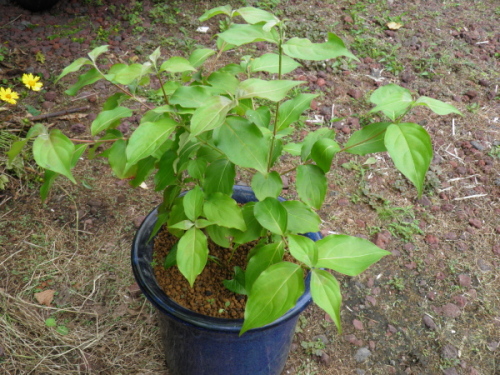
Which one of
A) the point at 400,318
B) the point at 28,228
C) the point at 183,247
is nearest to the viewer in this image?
the point at 183,247

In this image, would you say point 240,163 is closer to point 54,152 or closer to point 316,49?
point 316,49

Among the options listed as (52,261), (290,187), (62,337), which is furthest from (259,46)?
(62,337)

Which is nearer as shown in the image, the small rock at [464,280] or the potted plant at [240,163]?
the potted plant at [240,163]

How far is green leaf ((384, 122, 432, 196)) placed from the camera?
3.11 feet

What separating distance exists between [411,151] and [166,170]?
2.08 feet

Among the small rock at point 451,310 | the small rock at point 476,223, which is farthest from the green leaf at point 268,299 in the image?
the small rock at point 476,223

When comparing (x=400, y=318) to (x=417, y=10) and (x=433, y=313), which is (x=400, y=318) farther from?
(x=417, y=10)

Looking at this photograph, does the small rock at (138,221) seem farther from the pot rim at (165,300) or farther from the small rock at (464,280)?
the small rock at (464,280)

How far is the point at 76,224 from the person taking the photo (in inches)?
93.1

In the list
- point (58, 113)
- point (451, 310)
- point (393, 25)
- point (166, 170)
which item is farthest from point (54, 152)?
point (393, 25)

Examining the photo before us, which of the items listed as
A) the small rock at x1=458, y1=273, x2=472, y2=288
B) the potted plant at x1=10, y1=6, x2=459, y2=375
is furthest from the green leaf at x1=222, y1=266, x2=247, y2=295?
the small rock at x1=458, y1=273, x2=472, y2=288

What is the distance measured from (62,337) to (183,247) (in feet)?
3.59

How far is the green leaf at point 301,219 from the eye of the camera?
1.28m

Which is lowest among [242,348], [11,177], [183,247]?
[11,177]
